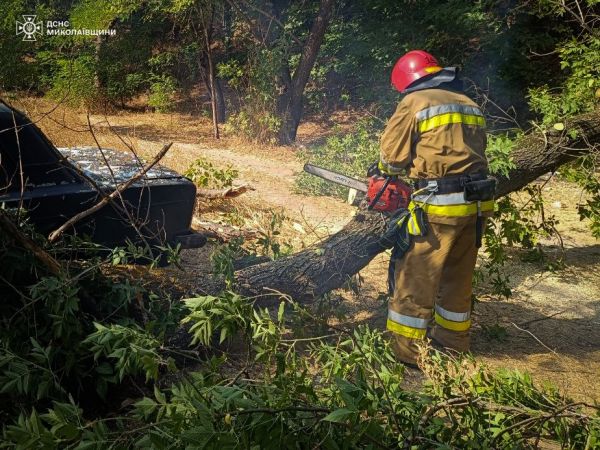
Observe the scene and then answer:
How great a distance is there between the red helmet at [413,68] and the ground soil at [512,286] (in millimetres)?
1585

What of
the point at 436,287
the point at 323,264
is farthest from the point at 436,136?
the point at 323,264

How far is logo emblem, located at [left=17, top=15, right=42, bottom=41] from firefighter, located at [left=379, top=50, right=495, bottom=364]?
12.6 metres

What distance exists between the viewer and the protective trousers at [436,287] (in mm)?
3549

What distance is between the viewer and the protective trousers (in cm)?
355

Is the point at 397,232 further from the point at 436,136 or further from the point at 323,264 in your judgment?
the point at 436,136

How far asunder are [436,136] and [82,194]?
236cm

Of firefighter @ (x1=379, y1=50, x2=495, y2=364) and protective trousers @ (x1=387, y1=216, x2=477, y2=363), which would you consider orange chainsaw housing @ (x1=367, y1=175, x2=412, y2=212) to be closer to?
firefighter @ (x1=379, y1=50, x2=495, y2=364)

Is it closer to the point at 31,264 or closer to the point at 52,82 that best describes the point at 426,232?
the point at 31,264

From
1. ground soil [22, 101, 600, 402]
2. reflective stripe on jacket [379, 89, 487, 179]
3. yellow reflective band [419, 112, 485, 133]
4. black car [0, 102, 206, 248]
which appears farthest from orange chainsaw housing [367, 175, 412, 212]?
black car [0, 102, 206, 248]

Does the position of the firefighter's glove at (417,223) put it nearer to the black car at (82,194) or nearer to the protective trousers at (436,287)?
the protective trousers at (436,287)

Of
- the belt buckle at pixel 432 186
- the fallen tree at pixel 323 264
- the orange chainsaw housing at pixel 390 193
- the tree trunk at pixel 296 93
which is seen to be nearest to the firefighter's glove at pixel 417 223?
the belt buckle at pixel 432 186

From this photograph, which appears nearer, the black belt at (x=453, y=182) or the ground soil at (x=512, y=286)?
the black belt at (x=453, y=182)

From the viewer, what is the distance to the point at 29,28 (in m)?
13.5

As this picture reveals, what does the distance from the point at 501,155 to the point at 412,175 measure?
3.08ft
